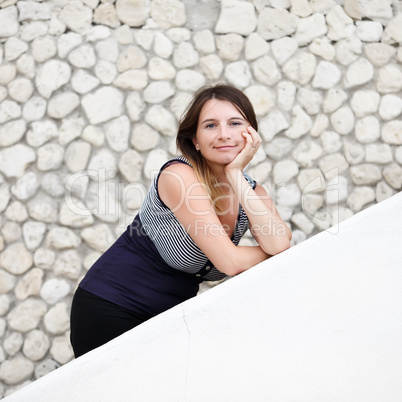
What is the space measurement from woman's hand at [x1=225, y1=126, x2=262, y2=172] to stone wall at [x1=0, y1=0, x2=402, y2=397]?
1.84 metres

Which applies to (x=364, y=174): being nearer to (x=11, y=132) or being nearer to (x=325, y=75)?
(x=325, y=75)

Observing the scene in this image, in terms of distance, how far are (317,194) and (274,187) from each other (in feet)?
1.01

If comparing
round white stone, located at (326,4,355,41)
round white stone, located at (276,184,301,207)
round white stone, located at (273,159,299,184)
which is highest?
round white stone, located at (326,4,355,41)

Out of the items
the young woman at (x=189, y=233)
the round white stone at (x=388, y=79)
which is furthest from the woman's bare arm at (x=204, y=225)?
the round white stone at (x=388, y=79)

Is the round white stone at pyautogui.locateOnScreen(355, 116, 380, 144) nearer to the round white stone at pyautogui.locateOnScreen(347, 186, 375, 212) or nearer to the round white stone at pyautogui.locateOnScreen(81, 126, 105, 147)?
the round white stone at pyautogui.locateOnScreen(347, 186, 375, 212)

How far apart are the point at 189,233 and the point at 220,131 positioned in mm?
345

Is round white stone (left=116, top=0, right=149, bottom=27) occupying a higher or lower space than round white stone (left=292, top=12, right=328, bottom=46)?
higher

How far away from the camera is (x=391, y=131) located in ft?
11.6

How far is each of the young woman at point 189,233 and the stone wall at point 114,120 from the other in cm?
181

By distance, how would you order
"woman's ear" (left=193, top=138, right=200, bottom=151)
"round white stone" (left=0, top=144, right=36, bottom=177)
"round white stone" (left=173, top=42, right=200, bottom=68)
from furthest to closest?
1. "round white stone" (left=173, top=42, right=200, bottom=68)
2. "round white stone" (left=0, top=144, right=36, bottom=177)
3. "woman's ear" (left=193, top=138, right=200, bottom=151)

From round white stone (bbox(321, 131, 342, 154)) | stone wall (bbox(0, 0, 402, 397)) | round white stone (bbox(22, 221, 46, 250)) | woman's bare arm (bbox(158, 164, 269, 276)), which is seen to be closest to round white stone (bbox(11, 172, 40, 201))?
stone wall (bbox(0, 0, 402, 397))

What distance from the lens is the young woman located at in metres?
1.30

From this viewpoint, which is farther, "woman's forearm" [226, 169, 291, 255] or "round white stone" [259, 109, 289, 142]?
"round white stone" [259, 109, 289, 142]

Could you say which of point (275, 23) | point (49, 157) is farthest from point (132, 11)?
A: point (49, 157)
